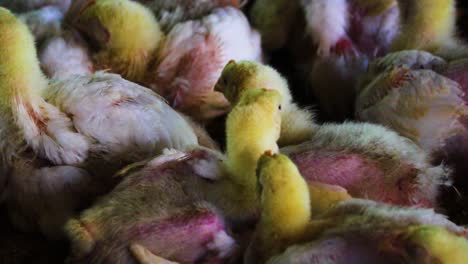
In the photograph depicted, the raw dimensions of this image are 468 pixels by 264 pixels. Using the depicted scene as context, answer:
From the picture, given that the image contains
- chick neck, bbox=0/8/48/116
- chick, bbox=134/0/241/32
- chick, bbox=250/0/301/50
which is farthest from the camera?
chick, bbox=250/0/301/50

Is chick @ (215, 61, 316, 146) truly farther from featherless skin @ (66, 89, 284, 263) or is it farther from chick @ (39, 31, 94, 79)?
chick @ (39, 31, 94, 79)

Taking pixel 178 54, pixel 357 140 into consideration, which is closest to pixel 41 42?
pixel 178 54

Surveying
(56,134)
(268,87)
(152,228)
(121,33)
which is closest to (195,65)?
(121,33)

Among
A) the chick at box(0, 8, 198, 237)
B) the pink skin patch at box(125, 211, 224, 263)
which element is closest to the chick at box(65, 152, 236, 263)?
the pink skin patch at box(125, 211, 224, 263)

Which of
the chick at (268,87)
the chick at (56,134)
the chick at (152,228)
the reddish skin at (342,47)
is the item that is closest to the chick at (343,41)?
the reddish skin at (342,47)

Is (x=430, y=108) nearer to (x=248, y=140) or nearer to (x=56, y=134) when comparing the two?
(x=248, y=140)

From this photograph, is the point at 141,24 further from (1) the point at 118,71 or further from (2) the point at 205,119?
(2) the point at 205,119
